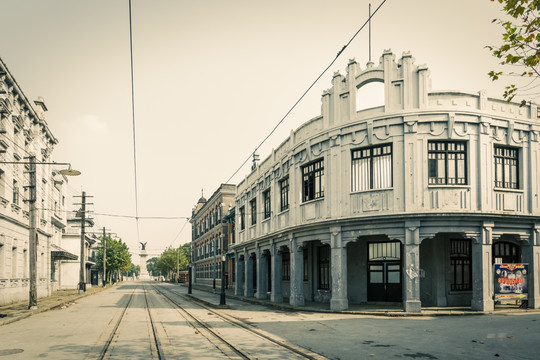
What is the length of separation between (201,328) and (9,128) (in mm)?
21067

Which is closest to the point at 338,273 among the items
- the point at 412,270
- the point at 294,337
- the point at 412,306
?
the point at 412,270

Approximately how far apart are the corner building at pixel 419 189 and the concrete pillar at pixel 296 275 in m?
1.38

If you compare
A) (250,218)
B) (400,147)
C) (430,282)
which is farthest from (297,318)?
(250,218)

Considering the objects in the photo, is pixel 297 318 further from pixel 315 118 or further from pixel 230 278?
pixel 230 278

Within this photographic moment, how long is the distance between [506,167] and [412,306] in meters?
7.50

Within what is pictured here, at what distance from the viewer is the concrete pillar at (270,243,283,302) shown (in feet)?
94.5

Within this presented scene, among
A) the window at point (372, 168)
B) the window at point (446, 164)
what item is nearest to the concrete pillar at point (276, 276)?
the window at point (372, 168)

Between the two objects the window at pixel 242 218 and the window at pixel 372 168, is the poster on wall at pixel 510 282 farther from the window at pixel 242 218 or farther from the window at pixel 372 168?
the window at pixel 242 218

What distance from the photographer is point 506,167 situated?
70.9 ft

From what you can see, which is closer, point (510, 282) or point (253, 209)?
point (510, 282)

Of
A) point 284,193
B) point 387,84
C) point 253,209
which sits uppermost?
point 387,84

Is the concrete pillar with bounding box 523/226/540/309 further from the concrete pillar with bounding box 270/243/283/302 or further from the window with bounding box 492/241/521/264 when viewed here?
the concrete pillar with bounding box 270/243/283/302

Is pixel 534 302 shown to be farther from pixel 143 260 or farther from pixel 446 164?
pixel 143 260

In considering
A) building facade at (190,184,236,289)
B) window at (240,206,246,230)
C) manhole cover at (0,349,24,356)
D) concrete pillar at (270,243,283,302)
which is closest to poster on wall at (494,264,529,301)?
concrete pillar at (270,243,283,302)
